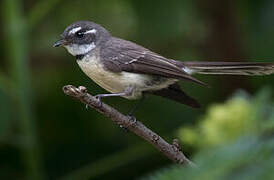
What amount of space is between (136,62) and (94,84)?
4.64 ft

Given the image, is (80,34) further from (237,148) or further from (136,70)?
(237,148)

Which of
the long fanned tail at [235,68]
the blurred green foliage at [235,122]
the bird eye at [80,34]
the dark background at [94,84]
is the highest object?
the blurred green foliage at [235,122]

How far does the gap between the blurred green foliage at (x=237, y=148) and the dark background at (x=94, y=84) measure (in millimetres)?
3055

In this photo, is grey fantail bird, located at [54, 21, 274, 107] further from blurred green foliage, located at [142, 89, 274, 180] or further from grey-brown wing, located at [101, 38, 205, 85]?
blurred green foliage, located at [142, 89, 274, 180]

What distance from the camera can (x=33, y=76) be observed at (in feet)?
18.4

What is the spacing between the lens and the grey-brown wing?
12.2 feet

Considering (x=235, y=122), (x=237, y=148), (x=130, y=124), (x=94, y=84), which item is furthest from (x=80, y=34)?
(x=237, y=148)

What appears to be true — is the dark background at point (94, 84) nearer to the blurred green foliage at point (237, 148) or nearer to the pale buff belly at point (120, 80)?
the pale buff belly at point (120, 80)

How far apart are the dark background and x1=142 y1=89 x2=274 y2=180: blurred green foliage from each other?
3.06 m

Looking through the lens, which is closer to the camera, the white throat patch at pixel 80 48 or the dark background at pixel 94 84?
the white throat patch at pixel 80 48

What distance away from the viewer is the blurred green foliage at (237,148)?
113 centimetres

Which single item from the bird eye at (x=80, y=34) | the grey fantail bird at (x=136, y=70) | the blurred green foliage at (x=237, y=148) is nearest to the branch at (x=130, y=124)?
the grey fantail bird at (x=136, y=70)

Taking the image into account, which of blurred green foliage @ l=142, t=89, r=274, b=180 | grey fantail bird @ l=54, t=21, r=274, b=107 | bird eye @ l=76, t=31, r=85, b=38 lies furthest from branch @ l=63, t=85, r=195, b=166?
bird eye @ l=76, t=31, r=85, b=38

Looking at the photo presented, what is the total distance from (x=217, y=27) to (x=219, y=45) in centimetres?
19
